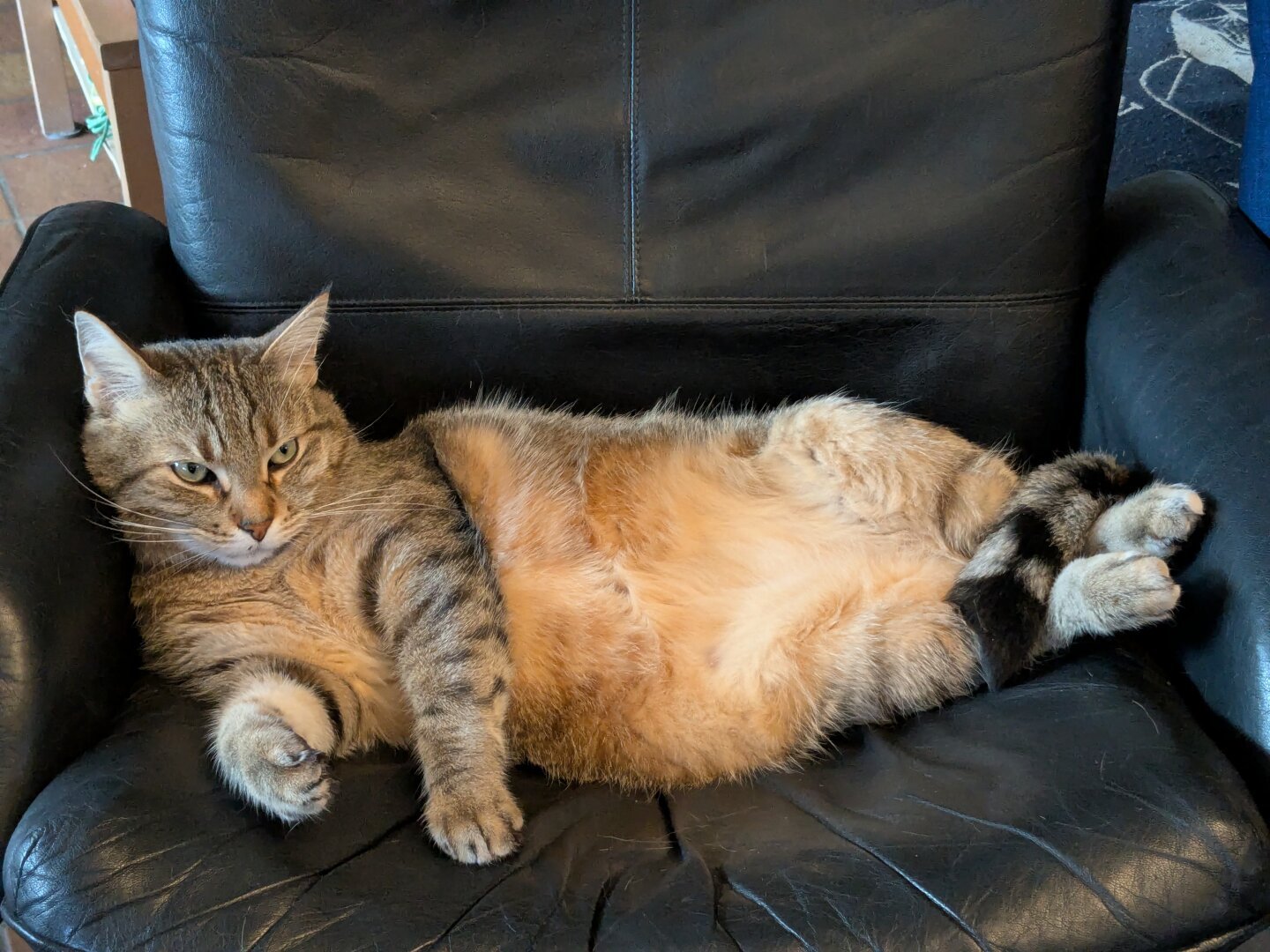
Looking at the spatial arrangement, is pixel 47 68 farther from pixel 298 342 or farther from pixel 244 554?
pixel 244 554

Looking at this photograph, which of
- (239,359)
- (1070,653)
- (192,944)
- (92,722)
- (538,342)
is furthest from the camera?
(538,342)

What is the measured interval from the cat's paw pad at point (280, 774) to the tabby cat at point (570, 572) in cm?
1

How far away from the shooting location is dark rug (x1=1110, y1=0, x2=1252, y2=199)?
2.65m

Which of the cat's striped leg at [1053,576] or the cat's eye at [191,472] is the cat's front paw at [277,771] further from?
the cat's striped leg at [1053,576]

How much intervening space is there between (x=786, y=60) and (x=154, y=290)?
3.93 ft

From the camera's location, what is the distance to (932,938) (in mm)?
1131

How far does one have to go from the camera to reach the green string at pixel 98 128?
10.9ft

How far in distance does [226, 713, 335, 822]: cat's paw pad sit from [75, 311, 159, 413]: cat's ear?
577mm

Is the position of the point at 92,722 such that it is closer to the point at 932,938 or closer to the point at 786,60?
the point at 932,938

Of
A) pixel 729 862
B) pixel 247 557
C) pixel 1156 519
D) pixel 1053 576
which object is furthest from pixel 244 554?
pixel 1156 519

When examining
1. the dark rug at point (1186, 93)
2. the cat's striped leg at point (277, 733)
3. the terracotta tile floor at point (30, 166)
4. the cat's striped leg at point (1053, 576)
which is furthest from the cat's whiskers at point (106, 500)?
the dark rug at point (1186, 93)

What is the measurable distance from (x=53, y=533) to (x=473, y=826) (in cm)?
70

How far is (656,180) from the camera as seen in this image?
1.80 meters

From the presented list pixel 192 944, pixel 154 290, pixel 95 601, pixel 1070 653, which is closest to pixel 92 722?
pixel 95 601
